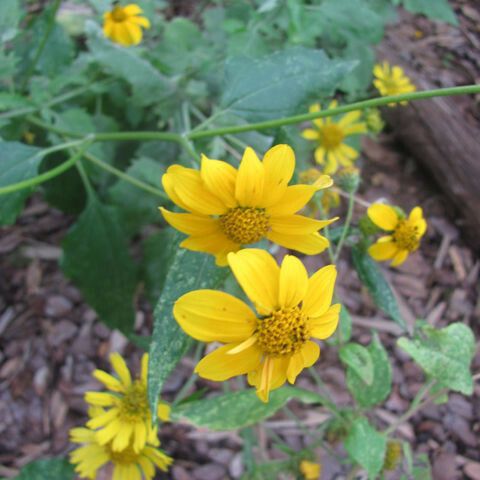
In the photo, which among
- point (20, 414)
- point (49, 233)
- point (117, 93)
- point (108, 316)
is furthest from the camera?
point (49, 233)

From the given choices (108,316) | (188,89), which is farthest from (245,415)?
(188,89)

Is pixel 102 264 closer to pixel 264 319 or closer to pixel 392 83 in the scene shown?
pixel 264 319

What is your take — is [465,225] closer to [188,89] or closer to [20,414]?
[188,89]

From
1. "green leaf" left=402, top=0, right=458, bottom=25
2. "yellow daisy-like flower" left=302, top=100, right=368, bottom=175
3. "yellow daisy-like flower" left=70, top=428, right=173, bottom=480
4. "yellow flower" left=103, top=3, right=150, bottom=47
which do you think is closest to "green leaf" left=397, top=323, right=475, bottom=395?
"yellow daisy-like flower" left=70, top=428, right=173, bottom=480

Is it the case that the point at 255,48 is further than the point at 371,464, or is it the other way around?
the point at 255,48

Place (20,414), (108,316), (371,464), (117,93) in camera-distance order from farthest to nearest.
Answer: (117,93), (20,414), (108,316), (371,464)

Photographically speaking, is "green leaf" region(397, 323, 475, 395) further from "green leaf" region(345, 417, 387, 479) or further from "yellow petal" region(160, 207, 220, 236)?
"yellow petal" region(160, 207, 220, 236)
